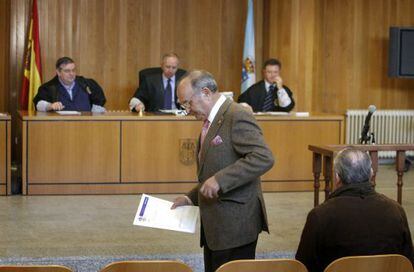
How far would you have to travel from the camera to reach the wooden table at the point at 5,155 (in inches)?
315

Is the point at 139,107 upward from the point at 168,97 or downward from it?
downward

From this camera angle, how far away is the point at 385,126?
11.1 m

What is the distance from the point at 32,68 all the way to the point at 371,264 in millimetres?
7014

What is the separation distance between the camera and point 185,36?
10734 millimetres

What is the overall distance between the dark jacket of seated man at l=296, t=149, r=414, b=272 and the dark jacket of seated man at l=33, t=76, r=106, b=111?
5346mm

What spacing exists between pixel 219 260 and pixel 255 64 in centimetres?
709

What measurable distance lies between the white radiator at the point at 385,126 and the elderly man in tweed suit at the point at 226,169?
7.15 metres

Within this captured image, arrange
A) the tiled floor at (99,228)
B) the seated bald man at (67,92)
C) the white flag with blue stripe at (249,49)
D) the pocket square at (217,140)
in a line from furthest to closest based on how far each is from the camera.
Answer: the white flag with blue stripe at (249,49) < the seated bald man at (67,92) < the tiled floor at (99,228) < the pocket square at (217,140)

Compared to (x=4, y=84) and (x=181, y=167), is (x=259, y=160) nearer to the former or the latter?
(x=181, y=167)

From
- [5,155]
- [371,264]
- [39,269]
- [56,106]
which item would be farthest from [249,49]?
[39,269]

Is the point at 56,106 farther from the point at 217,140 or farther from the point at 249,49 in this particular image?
the point at 217,140

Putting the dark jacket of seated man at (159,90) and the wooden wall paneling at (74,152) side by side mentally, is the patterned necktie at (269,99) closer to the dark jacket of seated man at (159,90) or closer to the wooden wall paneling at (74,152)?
the dark jacket of seated man at (159,90)

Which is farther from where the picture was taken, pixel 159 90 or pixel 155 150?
pixel 159 90

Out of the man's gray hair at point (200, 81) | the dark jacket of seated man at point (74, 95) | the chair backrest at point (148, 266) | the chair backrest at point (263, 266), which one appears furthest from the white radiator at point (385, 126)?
the chair backrest at point (148, 266)
